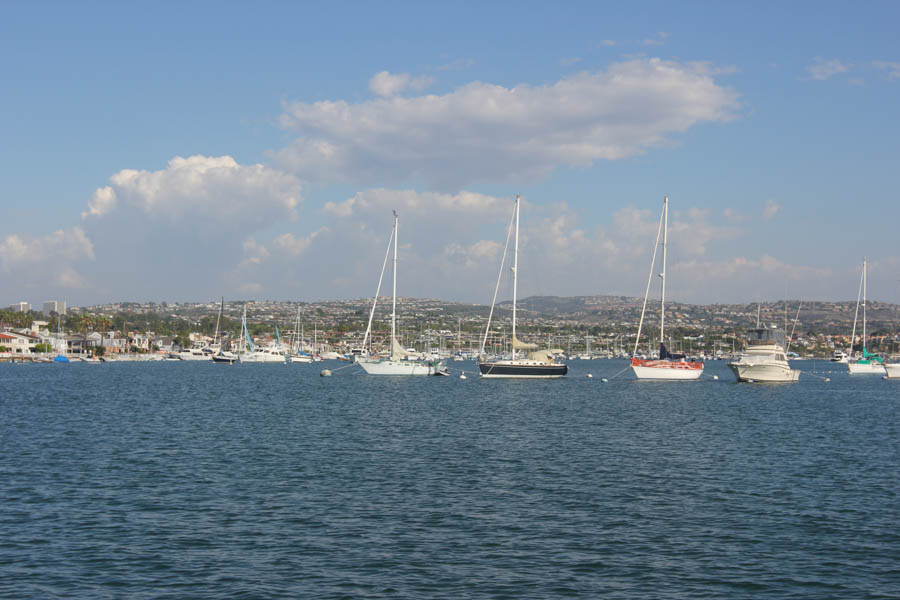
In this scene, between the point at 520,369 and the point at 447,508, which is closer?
the point at 447,508

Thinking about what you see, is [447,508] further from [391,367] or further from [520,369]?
[391,367]

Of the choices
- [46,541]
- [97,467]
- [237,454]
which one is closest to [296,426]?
[237,454]

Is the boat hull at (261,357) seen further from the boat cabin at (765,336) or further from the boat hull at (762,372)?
the boat cabin at (765,336)

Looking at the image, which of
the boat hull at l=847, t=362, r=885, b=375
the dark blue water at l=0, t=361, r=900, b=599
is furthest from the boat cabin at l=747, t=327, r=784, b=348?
the boat hull at l=847, t=362, r=885, b=375

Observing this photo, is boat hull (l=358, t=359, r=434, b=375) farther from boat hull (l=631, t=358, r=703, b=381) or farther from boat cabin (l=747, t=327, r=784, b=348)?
boat cabin (l=747, t=327, r=784, b=348)

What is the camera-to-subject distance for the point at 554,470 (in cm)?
3116

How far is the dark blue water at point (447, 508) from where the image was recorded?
17.5m

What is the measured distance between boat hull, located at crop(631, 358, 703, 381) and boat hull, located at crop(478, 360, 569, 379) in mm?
9134

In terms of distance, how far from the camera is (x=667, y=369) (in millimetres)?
94438

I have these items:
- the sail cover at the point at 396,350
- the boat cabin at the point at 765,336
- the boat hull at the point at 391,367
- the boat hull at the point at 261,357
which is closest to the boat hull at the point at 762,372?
the boat cabin at the point at 765,336

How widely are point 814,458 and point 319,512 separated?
892 inches

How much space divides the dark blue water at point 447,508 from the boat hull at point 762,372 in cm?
4248

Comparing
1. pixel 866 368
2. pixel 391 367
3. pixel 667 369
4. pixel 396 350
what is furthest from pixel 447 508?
pixel 866 368

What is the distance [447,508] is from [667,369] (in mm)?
74713
